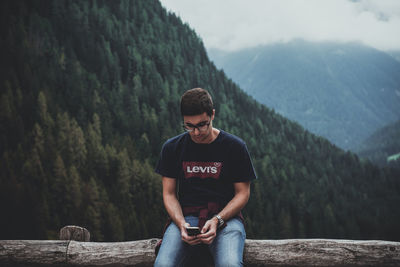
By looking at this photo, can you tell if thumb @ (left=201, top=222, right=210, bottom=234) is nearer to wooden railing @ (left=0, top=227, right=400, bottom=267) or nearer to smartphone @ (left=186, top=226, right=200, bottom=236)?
smartphone @ (left=186, top=226, right=200, bottom=236)

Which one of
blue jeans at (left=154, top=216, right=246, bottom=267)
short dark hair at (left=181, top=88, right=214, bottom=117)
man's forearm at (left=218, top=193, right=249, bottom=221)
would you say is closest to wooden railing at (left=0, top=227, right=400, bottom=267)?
blue jeans at (left=154, top=216, right=246, bottom=267)

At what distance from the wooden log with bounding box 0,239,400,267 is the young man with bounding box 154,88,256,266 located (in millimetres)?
459

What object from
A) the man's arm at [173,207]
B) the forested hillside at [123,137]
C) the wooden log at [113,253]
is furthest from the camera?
the forested hillside at [123,137]

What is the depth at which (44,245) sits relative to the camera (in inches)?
171

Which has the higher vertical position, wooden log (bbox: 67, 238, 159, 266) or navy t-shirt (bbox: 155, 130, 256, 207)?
navy t-shirt (bbox: 155, 130, 256, 207)

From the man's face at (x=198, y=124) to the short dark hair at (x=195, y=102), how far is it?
0.05m

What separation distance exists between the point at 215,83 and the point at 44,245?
392 feet

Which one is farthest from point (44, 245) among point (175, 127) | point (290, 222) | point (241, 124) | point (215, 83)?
point (215, 83)

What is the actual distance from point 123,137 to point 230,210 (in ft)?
256

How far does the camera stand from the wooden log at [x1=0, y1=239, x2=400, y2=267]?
3.83 metres

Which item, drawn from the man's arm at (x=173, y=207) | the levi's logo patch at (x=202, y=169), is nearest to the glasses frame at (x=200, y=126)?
the levi's logo patch at (x=202, y=169)

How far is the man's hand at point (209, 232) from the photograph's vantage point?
3414mm

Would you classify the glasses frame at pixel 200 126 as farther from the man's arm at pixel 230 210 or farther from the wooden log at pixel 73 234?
the wooden log at pixel 73 234

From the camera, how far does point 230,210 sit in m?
3.67
